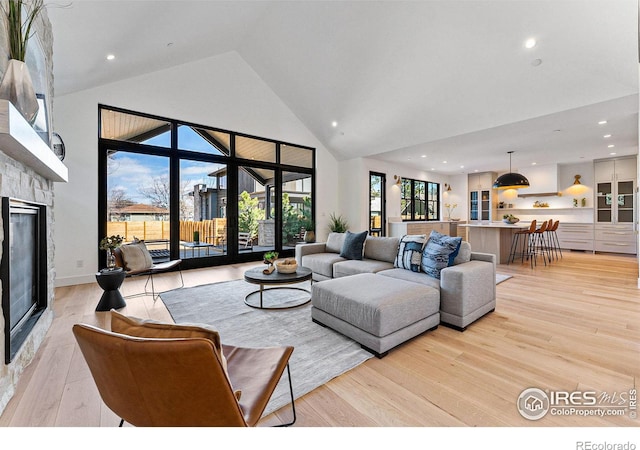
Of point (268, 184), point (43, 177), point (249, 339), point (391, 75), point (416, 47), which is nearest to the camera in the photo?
point (249, 339)

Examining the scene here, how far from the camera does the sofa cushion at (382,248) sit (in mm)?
3977

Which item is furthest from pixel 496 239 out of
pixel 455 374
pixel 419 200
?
pixel 455 374

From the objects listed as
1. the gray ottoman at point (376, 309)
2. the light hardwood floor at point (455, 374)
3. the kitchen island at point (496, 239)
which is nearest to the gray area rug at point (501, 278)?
the light hardwood floor at point (455, 374)

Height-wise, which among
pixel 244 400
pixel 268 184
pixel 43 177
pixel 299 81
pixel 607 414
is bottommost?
pixel 607 414

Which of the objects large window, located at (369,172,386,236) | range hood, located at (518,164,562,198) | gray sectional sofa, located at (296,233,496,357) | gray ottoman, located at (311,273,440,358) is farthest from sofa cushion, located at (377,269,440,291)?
range hood, located at (518,164,562,198)

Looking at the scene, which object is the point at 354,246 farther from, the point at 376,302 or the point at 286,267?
the point at 376,302

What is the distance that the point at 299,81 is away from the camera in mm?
5859

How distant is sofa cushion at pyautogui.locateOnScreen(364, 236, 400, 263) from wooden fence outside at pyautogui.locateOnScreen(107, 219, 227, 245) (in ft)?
10.7

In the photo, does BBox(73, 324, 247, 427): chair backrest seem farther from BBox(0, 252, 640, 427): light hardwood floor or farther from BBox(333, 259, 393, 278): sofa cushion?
BBox(333, 259, 393, 278): sofa cushion

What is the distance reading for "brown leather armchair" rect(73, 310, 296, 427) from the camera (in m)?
0.81

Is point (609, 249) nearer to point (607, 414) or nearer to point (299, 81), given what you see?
point (607, 414)

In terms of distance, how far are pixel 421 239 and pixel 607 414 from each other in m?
2.05

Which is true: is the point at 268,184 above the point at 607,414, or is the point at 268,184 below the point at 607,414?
above
